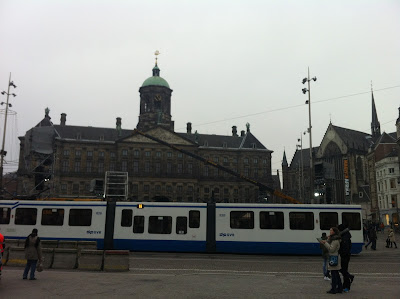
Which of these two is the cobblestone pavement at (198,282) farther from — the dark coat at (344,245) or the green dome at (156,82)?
the green dome at (156,82)

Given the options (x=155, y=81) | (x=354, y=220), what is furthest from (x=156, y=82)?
(x=354, y=220)

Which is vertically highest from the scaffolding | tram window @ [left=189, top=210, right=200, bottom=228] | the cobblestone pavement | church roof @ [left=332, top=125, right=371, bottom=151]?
church roof @ [left=332, top=125, right=371, bottom=151]

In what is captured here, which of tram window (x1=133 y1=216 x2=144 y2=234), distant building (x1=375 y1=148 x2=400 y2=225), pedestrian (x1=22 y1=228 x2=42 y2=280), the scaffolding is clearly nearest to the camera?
pedestrian (x1=22 y1=228 x2=42 y2=280)

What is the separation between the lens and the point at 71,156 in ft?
259

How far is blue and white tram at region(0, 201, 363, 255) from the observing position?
20.8 metres

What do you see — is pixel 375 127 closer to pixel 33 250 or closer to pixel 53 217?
pixel 53 217

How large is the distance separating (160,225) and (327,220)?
30.7ft

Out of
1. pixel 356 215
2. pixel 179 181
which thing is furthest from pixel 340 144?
pixel 356 215

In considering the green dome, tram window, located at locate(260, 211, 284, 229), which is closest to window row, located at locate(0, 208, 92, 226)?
tram window, located at locate(260, 211, 284, 229)

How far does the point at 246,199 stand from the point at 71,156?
3975 centimetres

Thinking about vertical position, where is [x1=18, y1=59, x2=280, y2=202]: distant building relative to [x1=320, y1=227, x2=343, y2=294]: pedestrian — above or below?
above

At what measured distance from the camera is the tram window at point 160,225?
2162cm

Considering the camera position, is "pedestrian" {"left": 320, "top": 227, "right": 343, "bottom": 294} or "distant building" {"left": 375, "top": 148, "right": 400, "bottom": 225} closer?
"pedestrian" {"left": 320, "top": 227, "right": 343, "bottom": 294}

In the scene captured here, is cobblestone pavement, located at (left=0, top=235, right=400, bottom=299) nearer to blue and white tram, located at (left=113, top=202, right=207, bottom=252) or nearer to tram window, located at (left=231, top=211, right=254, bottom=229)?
tram window, located at (left=231, top=211, right=254, bottom=229)
